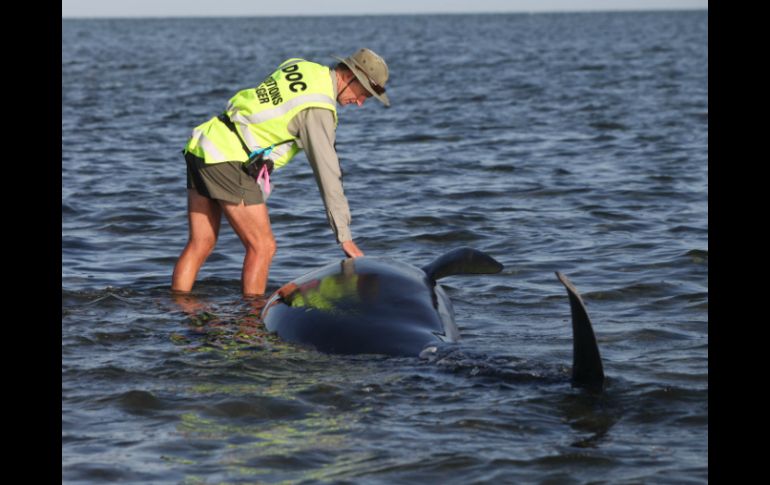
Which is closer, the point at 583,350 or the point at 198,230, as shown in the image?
the point at 583,350

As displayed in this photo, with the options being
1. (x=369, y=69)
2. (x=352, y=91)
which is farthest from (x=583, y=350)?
(x=352, y=91)

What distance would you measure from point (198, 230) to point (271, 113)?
127 cm

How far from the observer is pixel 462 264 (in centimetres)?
811

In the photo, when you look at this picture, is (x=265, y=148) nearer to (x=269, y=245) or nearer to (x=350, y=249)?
(x=269, y=245)

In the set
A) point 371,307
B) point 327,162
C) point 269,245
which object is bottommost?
point 371,307

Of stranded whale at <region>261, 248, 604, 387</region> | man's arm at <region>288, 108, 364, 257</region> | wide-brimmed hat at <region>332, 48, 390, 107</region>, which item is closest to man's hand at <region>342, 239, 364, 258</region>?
man's arm at <region>288, 108, 364, 257</region>

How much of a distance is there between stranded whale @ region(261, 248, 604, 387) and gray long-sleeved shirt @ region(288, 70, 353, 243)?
30 centimetres

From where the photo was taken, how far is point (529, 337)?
8.34m

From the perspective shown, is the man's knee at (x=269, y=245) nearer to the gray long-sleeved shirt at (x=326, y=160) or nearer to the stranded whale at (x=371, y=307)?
the stranded whale at (x=371, y=307)

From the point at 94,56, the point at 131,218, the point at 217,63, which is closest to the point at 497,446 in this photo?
the point at 131,218

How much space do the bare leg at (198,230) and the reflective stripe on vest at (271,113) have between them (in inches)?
17.8

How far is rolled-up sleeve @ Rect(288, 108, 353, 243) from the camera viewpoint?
8.06 metres
